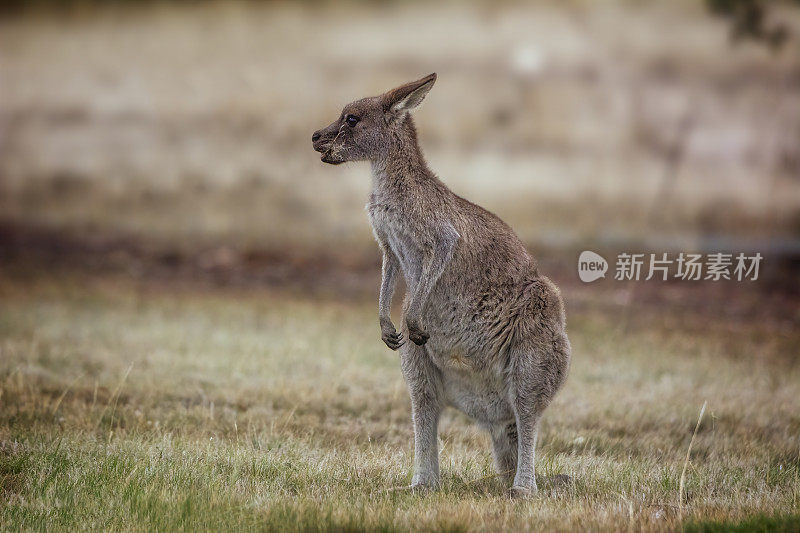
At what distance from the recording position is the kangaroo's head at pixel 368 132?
6.26m

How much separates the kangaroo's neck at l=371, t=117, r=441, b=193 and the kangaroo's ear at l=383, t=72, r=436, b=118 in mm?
120

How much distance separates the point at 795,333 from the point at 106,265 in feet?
47.4

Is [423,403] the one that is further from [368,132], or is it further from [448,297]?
[368,132]

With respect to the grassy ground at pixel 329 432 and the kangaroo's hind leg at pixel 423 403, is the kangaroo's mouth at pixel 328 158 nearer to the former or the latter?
the kangaroo's hind leg at pixel 423 403

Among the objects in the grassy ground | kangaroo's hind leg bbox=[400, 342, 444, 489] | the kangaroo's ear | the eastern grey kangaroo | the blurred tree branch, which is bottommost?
the grassy ground

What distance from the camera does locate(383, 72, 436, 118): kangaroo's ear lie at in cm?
612

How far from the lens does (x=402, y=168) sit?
20.4 feet

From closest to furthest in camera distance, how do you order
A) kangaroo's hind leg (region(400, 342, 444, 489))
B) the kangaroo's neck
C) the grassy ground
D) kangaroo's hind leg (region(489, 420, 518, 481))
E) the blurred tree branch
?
the grassy ground → the kangaroo's neck → kangaroo's hind leg (region(400, 342, 444, 489)) → kangaroo's hind leg (region(489, 420, 518, 481)) → the blurred tree branch

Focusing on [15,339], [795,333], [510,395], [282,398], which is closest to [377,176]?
[510,395]

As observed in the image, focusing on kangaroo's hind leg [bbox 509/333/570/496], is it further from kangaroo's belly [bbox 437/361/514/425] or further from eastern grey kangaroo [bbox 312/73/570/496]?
kangaroo's belly [bbox 437/361/514/425]

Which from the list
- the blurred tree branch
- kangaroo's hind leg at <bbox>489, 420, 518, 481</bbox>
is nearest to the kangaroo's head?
kangaroo's hind leg at <bbox>489, 420, 518, 481</bbox>

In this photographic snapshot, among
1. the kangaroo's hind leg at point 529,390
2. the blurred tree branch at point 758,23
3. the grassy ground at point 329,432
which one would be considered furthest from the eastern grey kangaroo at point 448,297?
the blurred tree branch at point 758,23

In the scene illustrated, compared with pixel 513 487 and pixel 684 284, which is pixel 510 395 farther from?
pixel 684 284

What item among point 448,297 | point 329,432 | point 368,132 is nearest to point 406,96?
point 368,132
